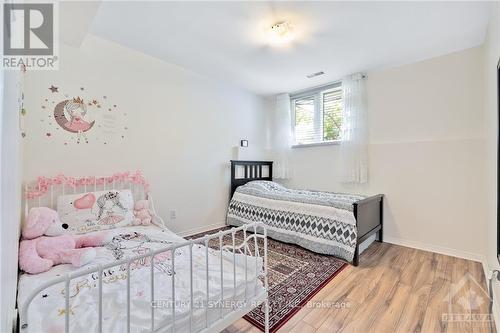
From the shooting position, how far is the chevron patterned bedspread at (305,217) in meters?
2.40

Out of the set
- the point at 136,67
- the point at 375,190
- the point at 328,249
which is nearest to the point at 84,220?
the point at 136,67

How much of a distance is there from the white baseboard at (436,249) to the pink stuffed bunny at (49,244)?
3.33 m

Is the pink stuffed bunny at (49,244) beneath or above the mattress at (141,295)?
above

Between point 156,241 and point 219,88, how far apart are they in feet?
8.51

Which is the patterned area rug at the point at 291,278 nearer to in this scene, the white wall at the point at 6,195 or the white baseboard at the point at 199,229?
the white baseboard at the point at 199,229

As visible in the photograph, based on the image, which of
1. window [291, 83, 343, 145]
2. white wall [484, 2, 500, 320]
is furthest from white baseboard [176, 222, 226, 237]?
white wall [484, 2, 500, 320]

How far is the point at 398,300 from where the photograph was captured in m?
1.72

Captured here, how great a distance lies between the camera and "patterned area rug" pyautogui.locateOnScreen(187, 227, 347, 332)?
5.17ft

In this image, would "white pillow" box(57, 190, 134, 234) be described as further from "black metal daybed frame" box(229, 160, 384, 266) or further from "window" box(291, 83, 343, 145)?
"window" box(291, 83, 343, 145)

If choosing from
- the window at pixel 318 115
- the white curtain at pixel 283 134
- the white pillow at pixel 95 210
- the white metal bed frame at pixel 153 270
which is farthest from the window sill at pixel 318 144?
the white pillow at pixel 95 210

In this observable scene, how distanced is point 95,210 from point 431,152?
3802 mm

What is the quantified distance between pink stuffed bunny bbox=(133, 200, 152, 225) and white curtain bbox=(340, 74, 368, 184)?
9.03 ft

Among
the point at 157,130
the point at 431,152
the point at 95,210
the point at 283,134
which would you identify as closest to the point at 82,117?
the point at 157,130

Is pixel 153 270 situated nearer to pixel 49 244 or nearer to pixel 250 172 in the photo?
pixel 49 244
